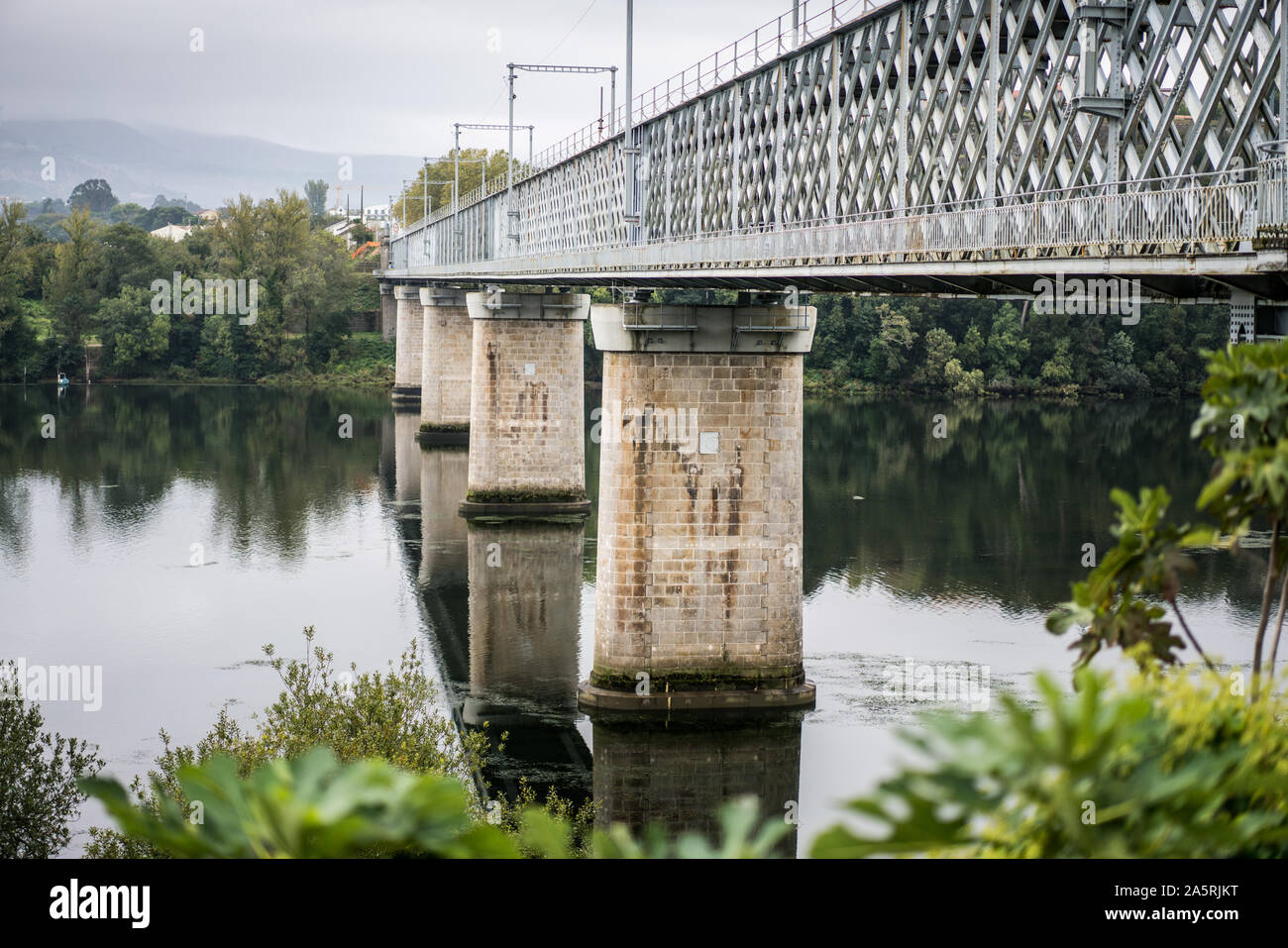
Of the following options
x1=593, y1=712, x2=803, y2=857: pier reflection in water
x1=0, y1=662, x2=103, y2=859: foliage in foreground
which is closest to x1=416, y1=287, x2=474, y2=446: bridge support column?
x1=593, y1=712, x2=803, y2=857: pier reflection in water

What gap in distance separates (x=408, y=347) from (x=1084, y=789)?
Result: 81.5 m

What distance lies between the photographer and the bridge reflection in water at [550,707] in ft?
68.4

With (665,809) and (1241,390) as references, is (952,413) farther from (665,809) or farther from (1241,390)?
(1241,390)

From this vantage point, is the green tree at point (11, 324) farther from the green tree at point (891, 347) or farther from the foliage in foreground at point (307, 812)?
the foliage in foreground at point (307, 812)

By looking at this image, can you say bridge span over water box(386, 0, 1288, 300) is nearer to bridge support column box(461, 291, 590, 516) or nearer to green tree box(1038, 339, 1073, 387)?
bridge support column box(461, 291, 590, 516)

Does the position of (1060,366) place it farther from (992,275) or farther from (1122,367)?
(992,275)

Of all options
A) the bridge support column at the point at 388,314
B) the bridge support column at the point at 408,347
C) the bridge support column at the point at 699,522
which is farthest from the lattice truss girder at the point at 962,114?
the bridge support column at the point at 388,314

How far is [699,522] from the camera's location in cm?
2428

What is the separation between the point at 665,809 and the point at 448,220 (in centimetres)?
5159

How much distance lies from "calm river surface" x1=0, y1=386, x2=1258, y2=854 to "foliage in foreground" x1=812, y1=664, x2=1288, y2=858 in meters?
15.2

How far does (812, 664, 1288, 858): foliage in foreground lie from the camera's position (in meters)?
A: 3.57

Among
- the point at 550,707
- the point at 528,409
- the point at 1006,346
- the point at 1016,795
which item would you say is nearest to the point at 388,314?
the point at 1006,346

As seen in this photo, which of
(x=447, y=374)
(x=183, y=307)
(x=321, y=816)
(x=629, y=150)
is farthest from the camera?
(x=183, y=307)

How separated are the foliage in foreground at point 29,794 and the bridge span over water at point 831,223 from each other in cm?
894
